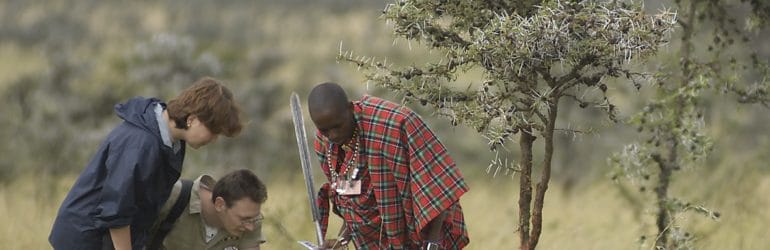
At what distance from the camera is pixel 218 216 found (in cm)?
572

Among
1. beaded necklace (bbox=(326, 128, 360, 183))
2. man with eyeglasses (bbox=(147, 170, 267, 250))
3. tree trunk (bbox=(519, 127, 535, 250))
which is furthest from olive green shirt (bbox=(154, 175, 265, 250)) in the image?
tree trunk (bbox=(519, 127, 535, 250))

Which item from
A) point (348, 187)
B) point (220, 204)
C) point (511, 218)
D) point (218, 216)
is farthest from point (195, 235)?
point (511, 218)

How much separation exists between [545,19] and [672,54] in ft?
9.66

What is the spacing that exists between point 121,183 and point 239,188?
838 millimetres

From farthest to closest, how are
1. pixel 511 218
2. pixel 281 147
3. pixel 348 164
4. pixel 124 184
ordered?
pixel 281 147 < pixel 511 218 < pixel 348 164 < pixel 124 184

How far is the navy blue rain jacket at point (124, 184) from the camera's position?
482 centimetres

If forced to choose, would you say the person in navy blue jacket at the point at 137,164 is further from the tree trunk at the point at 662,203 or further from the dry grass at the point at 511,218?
the tree trunk at the point at 662,203

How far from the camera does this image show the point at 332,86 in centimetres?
486

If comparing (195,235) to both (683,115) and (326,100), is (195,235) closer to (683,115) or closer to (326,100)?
(326,100)

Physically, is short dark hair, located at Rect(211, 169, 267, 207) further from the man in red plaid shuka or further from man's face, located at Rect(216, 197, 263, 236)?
the man in red plaid shuka

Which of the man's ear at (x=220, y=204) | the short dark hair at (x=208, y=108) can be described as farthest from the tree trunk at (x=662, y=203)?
the short dark hair at (x=208, y=108)

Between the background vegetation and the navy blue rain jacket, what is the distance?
127 centimetres

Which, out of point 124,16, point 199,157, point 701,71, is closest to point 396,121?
point 701,71

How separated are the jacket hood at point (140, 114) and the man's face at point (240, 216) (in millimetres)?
725
